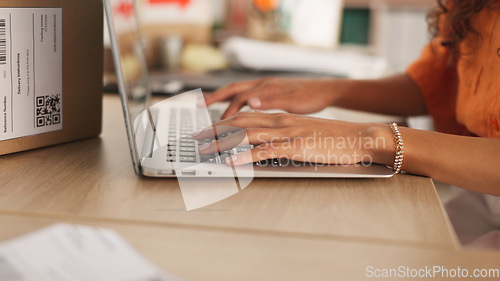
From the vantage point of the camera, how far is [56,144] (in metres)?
0.83

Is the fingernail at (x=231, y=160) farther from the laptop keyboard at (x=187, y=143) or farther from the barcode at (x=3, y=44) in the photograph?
the barcode at (x=3, y=44)

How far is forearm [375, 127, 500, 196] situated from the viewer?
692mm

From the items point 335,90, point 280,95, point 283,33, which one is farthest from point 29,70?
point 283,33

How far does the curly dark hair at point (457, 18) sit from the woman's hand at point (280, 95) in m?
0.24

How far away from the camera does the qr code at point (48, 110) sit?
0.78m

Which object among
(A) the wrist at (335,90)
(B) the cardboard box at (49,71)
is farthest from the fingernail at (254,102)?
(B) the cardboard box at (49,71)

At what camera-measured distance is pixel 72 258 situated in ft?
1.43

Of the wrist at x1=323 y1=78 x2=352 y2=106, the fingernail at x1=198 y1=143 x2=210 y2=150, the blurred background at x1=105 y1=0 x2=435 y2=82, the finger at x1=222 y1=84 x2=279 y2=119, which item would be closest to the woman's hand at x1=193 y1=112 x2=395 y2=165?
the fingernail at x1=198 y1=143 x2=210 y2=150

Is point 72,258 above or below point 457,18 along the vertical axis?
below

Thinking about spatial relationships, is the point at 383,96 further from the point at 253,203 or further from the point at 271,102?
the point at 253,203

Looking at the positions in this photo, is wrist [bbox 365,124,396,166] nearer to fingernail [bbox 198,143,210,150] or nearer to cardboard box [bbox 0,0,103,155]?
fingernail [bbox 198,143,210,150]

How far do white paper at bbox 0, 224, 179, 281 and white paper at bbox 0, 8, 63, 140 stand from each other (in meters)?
0.32

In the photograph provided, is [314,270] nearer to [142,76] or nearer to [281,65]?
[142,76]

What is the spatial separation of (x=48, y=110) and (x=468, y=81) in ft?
2.33
